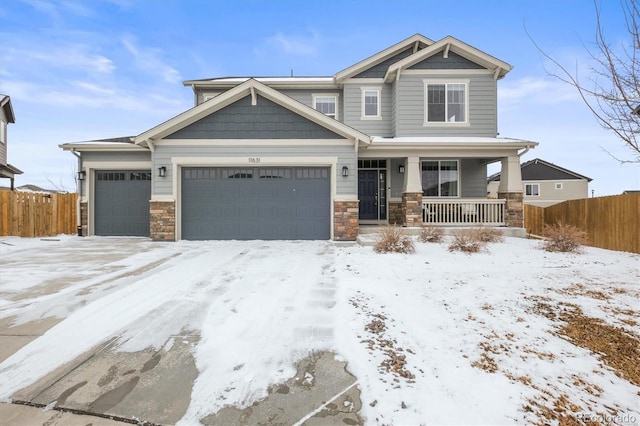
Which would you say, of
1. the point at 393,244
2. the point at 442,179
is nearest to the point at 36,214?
the point at 393,244

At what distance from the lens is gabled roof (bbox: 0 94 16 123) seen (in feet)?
63.1

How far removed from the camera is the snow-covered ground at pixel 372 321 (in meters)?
2.36

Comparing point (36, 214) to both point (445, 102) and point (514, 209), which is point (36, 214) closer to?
point (445, 102)

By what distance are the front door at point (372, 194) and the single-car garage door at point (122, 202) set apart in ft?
26.5

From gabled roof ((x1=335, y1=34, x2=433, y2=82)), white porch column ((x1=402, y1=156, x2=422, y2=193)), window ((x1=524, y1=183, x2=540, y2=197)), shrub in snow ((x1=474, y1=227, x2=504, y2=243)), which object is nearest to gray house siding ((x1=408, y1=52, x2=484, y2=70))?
gabled roof ((x1=335, y1=34, x2=433, y2=82))

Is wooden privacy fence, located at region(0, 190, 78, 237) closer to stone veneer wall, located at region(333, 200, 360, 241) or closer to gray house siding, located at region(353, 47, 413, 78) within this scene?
stone veneer wall, located at region(333, 200, 360, 241)

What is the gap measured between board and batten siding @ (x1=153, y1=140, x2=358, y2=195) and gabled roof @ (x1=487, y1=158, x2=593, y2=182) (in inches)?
971

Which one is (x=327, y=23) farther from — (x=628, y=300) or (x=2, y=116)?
(x=2, y=116)

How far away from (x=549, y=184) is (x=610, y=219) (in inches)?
854

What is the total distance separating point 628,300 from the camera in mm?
4520

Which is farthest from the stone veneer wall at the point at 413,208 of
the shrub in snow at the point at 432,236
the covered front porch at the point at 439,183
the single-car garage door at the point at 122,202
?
the single-car garage door at the point at 122,202

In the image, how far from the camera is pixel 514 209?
11.3m

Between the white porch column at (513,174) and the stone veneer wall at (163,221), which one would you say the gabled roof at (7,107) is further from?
the white porch column at (513,174)

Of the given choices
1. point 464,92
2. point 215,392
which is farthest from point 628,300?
point 464,92
